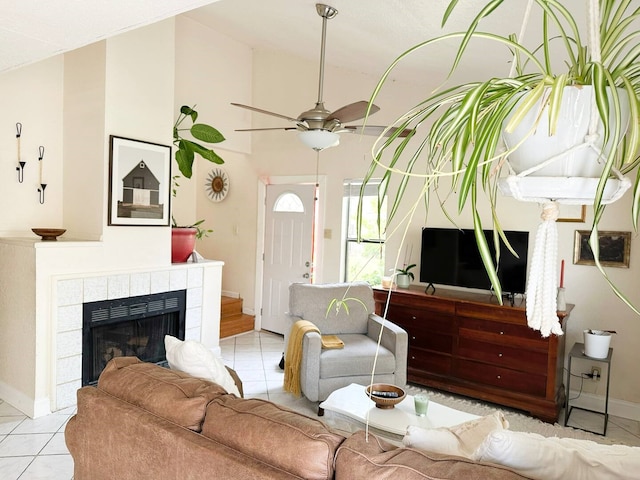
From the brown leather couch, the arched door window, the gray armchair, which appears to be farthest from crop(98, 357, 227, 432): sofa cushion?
the arched door window

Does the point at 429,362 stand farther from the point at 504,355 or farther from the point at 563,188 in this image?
the point at 563,188

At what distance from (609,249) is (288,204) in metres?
3.42

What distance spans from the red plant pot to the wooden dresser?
1.91m

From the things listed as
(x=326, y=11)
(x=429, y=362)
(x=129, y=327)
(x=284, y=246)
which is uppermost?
(x=326, y=11)

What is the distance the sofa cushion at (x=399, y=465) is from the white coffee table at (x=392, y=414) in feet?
4.10

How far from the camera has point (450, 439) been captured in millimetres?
1402

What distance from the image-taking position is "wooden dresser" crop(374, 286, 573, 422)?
345 centimetres

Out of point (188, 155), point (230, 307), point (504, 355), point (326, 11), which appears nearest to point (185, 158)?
point (188, 155)

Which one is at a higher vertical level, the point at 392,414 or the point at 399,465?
the point at 399,465

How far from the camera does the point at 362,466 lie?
116 centimetres

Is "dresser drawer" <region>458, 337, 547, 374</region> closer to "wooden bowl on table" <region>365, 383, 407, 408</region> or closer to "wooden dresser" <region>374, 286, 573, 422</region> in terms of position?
"wooden dresser" <region>374, 286, 573, 422</region>

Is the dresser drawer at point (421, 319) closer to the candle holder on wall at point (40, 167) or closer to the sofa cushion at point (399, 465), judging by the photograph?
the sofa cushion at point (399, 465)

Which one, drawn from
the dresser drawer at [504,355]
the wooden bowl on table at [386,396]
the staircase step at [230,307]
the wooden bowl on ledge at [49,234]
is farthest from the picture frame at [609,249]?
the wooden bowl on ledge at [49,234]

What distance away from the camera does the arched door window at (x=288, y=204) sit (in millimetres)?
5562
